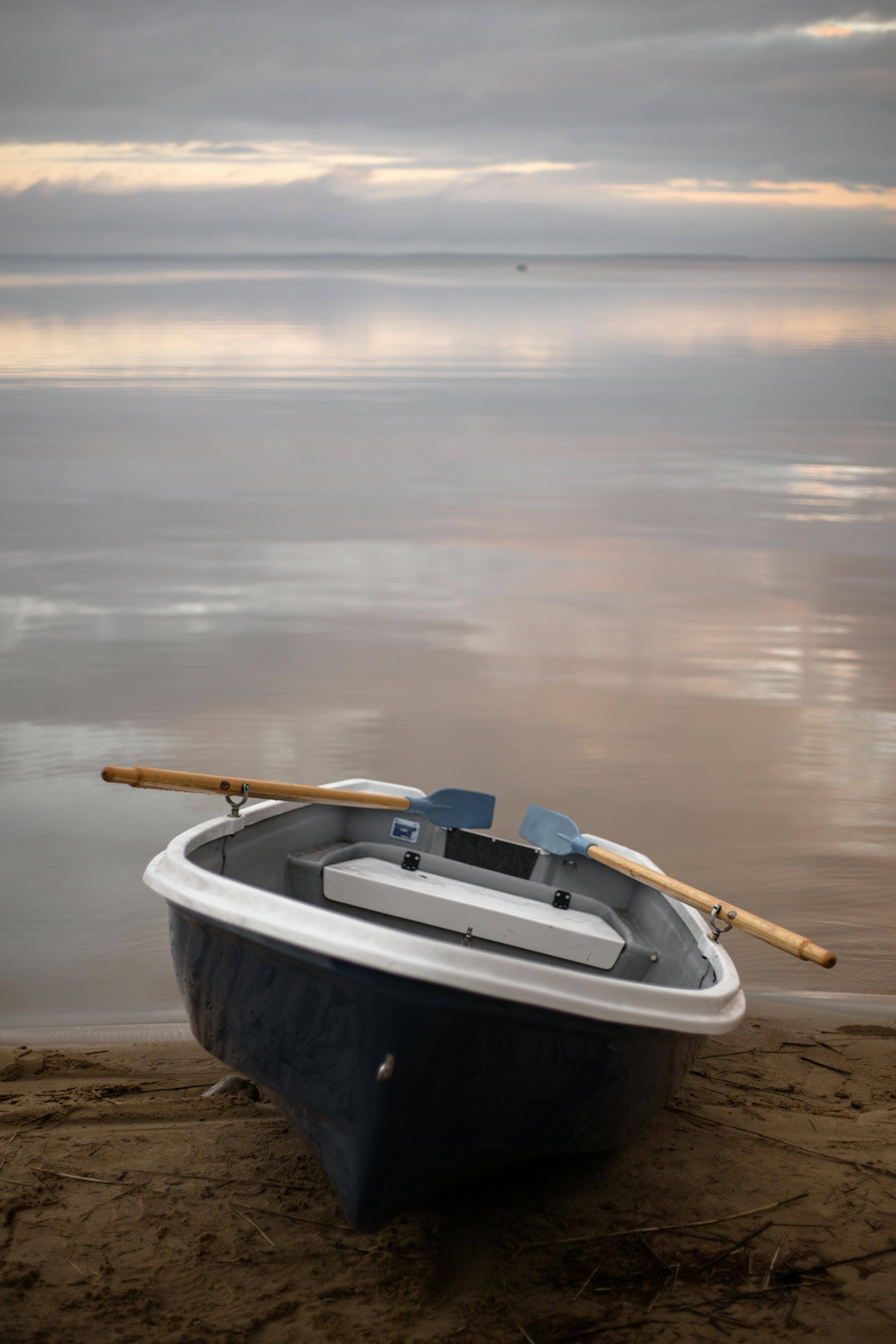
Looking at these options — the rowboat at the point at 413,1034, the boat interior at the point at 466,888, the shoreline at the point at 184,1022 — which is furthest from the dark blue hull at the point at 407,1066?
the shoreline at the point at 184,1022

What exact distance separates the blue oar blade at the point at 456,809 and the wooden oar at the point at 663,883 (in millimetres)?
159

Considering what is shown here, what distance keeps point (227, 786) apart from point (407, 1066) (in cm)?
128

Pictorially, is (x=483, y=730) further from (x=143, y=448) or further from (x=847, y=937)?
(x=143, y=448)

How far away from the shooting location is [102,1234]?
3178mm

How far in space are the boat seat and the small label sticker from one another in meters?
0.28

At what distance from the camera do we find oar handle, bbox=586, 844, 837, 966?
322 cm

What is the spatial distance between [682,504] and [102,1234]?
466 inches

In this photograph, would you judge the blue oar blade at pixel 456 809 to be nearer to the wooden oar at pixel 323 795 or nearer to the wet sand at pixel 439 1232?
the wooden oar at pixel 323 795

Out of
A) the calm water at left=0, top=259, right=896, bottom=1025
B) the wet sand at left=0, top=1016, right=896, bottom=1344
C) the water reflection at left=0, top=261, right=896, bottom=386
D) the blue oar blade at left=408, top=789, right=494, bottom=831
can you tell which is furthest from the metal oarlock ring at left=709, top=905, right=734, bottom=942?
the water reflection at left=0, top=261, right=896, bottom=386

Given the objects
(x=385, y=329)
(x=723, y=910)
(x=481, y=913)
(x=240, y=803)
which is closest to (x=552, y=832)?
(x=481, y=913)

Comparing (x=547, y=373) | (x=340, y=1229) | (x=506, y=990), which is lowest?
(x=340, y=1229)

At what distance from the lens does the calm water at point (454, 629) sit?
5.65m

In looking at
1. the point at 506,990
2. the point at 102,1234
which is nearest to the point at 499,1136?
the point at 506,990

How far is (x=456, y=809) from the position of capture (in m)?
4.57
